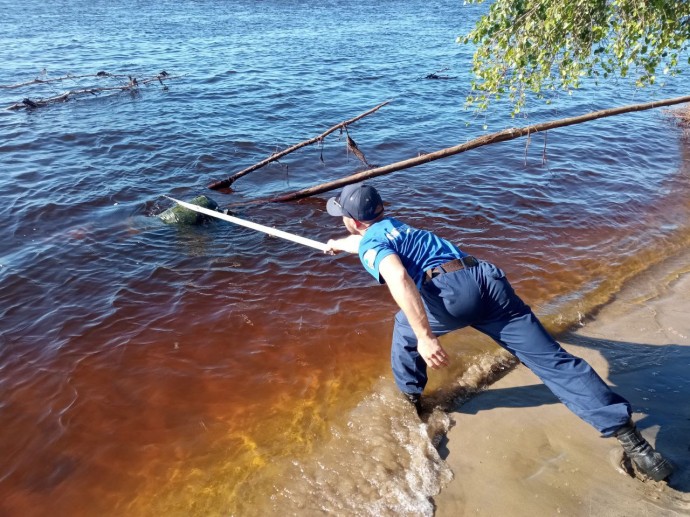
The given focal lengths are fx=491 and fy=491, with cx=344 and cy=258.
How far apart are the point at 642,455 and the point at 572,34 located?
5.41 m

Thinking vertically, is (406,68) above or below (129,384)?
above

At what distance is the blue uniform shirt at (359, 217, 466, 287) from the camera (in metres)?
3.58

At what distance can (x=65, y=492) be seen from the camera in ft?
13.8

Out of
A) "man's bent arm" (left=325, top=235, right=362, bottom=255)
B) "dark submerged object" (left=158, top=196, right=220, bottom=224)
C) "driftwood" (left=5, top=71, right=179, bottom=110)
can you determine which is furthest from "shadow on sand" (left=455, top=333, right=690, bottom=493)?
"driftwood" (left=5, top=71, right=179, bottom=110)

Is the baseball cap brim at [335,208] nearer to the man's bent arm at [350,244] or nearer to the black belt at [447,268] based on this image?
the man's bent arm at [350,244]

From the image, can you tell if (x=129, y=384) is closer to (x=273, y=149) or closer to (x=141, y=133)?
(x=273, y=149)

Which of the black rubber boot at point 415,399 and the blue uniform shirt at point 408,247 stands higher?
the blue uniform shirt at point 408,247

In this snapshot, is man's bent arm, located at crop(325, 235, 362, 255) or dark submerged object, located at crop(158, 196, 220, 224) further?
dark submerged object, located at crop(158, 196, 220, 224)

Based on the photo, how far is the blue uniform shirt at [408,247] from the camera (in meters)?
3.58

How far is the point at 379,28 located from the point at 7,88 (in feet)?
68.4

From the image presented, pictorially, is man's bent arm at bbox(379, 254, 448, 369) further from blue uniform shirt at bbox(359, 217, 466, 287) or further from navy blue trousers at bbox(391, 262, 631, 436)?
navy blue trousers at bbox(391, 262, 631, 436)

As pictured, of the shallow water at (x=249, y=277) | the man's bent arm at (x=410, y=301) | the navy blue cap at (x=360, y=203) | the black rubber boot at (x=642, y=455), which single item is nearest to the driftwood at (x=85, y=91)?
the shallow water at (x=249, y=277)

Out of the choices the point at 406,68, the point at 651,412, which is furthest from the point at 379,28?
the point at 651,412

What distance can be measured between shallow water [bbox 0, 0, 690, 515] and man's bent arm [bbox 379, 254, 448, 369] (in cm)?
118
